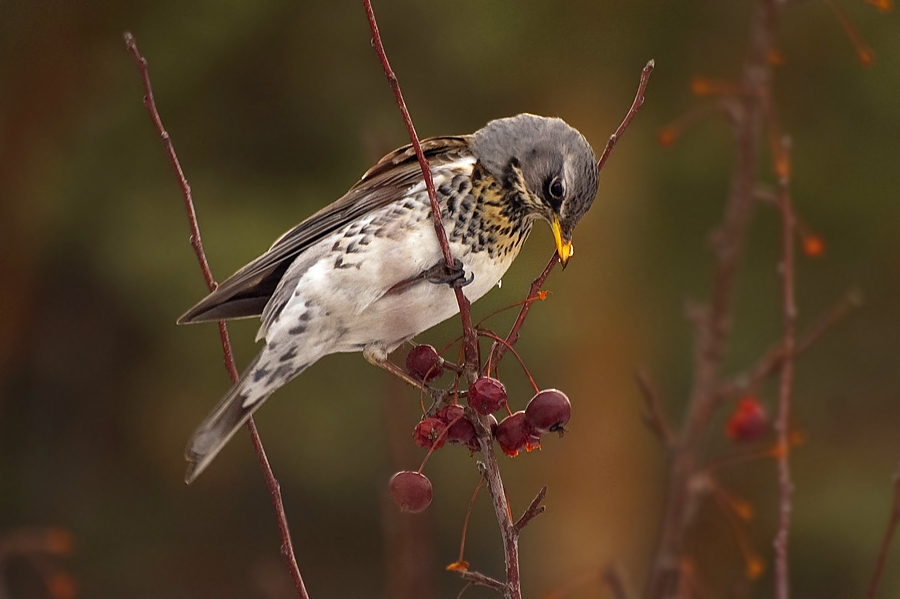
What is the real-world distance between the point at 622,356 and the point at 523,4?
169cm

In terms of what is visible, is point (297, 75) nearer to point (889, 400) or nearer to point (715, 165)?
point (715, 165)

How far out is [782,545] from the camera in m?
1.22

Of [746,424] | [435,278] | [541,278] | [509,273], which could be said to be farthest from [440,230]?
[509,273]

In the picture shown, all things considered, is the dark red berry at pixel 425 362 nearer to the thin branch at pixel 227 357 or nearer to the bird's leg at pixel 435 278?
the bird's leg at pixel 435 278

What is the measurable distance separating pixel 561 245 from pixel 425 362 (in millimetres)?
263

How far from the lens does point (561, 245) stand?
1.47m

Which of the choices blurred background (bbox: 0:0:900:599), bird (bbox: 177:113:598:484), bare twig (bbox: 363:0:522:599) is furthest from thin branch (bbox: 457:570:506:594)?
blurred background (bbox: 0:0:900:599)

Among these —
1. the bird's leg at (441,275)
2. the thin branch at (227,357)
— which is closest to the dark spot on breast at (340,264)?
the bird's leg at (441,275)

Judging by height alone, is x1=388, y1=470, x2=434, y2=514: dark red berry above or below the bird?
below

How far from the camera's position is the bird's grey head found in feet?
5.02

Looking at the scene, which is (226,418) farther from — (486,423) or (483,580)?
(483,580)

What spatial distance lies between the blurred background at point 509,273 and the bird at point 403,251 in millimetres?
2450

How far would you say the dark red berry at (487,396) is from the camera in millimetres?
1169

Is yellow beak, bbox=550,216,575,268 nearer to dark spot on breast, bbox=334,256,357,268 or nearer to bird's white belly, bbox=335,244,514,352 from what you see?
bird's white belly, bbox=335,244,514,352
